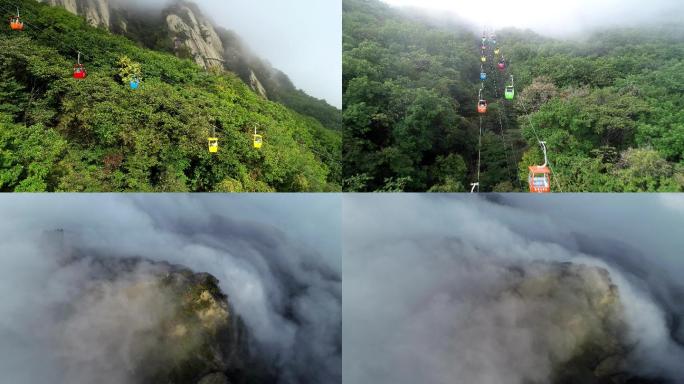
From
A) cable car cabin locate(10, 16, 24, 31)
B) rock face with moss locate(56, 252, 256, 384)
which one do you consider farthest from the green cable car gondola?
cable car cabin locate(10, 16, 24, 31)

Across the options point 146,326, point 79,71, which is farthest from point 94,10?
point 146,326

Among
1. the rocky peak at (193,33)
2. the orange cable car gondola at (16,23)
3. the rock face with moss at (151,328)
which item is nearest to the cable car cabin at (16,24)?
the orange cable car gondola at (16,23)

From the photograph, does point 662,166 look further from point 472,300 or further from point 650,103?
point 472,300

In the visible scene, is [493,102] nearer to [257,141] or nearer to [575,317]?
[575,317]

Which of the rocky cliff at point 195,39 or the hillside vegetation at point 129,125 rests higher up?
the rocky cliff at point 195,39

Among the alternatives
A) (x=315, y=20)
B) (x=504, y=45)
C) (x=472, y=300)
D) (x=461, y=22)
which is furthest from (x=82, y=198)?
(x=504, y=45)

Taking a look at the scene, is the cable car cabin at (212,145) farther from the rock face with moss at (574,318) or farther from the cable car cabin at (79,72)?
the rock face with moss at (574,318)

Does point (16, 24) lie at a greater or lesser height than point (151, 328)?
greater
